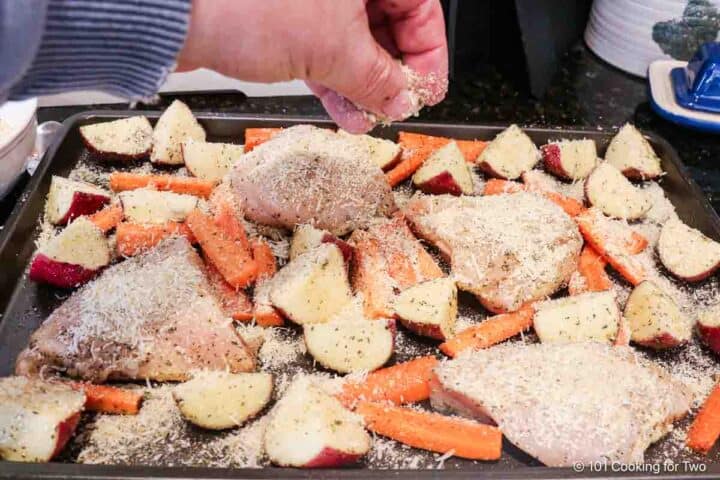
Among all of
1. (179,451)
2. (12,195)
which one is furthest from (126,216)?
(179,451)

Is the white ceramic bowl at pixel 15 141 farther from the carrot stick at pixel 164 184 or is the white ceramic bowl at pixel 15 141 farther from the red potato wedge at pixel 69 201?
the carrot stick at pixel 164 184

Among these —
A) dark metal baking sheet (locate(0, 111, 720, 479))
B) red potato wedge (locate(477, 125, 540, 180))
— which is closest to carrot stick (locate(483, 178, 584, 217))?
red potato wedge (locate(477, 125, 540, 180))

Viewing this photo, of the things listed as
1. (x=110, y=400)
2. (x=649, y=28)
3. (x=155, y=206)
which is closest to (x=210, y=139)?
(x=155, y=206)

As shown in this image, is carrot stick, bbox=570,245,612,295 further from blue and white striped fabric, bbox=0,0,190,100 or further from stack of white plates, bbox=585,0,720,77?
stack of white plates, bbox=585,0,720,77

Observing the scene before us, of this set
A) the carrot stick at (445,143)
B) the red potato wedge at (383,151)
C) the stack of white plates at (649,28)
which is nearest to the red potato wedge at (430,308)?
the red potato wedge at (383,151)

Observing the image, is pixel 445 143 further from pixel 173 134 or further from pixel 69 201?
pixel 69 201

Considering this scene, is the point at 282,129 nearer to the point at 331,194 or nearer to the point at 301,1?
the point at 331,194
